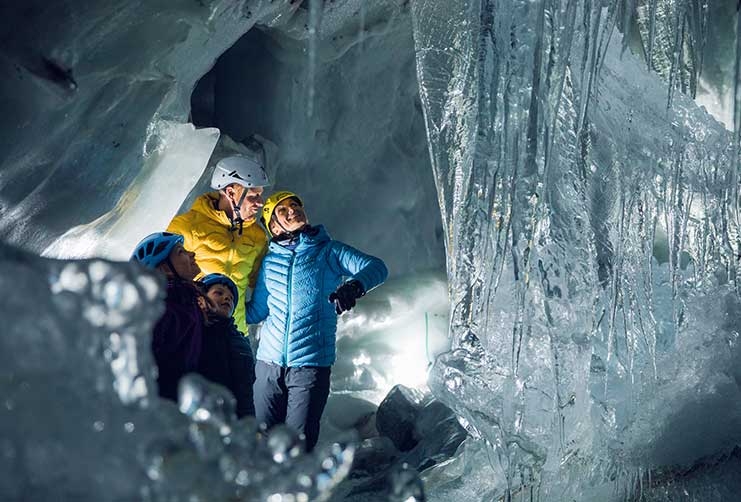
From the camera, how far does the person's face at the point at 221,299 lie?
126 inches

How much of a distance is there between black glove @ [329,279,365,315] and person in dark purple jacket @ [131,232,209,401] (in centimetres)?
52

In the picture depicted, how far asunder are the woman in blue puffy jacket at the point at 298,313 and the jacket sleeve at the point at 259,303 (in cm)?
4

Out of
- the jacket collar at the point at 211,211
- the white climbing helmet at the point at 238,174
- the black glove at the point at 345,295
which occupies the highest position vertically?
the white climbing helmet at the point at 238,174

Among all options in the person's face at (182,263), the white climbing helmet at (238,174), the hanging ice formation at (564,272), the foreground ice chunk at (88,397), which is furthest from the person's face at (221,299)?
the foreground ice chunk at (88,397)

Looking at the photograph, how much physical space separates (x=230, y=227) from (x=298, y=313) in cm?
49

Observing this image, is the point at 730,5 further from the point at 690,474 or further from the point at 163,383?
the point at 163,383

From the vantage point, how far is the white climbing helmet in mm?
3775

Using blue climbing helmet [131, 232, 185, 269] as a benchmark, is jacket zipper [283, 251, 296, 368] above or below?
below

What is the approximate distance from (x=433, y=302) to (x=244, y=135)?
2.00 meters

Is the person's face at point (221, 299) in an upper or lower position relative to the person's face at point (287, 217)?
lower

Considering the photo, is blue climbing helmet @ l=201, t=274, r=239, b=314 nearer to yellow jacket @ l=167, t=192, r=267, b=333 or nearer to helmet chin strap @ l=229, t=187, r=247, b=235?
yellow jacket @ l=167, t=192, r=267, b=333

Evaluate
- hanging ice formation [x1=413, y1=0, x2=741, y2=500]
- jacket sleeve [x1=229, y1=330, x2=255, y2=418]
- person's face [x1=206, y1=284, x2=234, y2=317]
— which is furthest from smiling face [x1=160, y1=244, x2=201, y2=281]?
hanging ice formation [x1=413, y1=0, x2=741, y2=500]

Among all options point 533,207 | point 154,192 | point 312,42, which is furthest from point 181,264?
point 312,42

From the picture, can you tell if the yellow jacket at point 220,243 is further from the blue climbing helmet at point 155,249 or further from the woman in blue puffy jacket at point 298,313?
the blue climbing helmet at point 155,249
